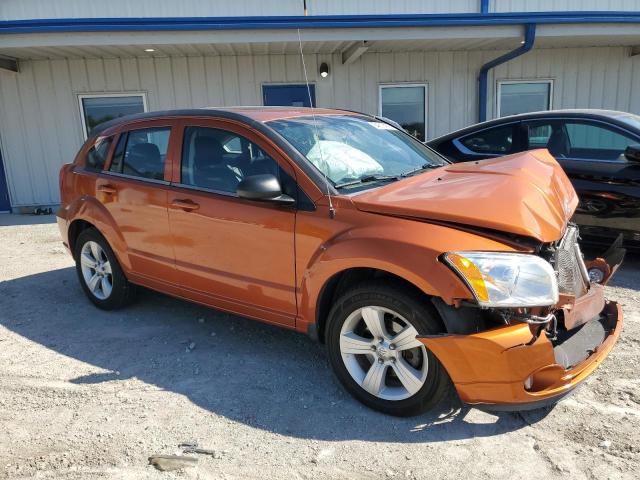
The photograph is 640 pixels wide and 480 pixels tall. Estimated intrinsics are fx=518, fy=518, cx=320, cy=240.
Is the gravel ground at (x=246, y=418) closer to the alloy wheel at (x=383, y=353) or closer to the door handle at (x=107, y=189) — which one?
the alloy wheel at (x=383, y=353)

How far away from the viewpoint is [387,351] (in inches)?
110

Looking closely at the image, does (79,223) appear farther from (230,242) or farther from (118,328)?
(230,242)

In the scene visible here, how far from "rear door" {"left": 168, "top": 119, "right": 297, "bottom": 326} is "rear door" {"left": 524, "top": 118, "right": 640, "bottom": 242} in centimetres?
348

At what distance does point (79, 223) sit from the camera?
4742 mm

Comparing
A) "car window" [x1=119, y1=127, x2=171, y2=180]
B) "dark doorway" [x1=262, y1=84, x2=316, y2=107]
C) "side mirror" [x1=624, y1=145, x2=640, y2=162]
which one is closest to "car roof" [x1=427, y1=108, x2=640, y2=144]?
"side mirror" [x1=624, y1=145, x2=640, y2=162]

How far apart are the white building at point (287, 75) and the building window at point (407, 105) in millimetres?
20

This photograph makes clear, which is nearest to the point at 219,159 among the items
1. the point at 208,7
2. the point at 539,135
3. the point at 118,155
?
the point at 118,155

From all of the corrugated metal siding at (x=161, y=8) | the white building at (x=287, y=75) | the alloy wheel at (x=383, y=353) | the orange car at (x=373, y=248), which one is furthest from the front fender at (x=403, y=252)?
the corrugated metal siding at (x=161, y=8)

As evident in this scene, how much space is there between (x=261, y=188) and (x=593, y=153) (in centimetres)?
406

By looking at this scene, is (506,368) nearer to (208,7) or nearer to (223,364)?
(223,364)

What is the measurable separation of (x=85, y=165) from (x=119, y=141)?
519 millimetres

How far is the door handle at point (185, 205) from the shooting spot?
360cm

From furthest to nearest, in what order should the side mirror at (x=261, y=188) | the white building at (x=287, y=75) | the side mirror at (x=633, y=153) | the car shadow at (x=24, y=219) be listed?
the white building at (x=287, y=75) → the car shadow at (x=24, y=219) → the side mirror at (x=633, y=153) → the side mirror at (x=261, y=188)

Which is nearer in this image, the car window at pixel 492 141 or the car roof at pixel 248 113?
the car roof at pixel 248 113
